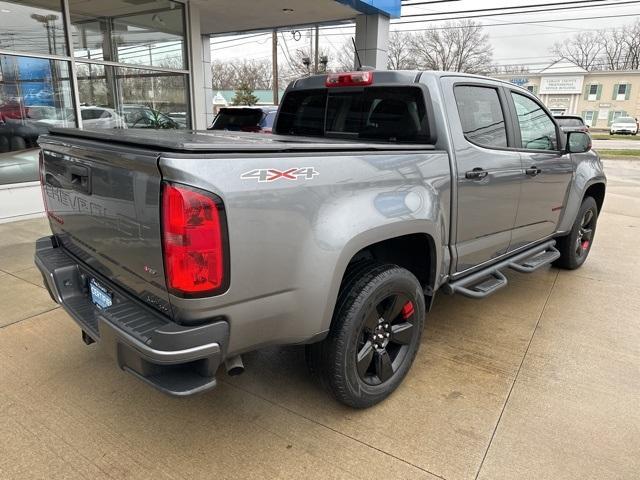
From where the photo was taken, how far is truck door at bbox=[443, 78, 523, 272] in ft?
10.6

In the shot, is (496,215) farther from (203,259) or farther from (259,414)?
(203,259)

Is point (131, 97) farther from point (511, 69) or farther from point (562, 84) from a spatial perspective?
point (511, 69)

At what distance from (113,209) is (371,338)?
151 cm

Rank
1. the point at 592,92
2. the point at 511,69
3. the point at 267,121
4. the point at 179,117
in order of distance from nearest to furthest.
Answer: the point at 267,121 → the point at 179,117 → the point at 592,92 → the point at 511,69

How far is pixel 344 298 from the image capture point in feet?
8.44

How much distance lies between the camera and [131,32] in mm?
9555

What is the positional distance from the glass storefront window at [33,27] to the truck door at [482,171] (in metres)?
7.06

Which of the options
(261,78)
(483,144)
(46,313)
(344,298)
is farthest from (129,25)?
(261,78)

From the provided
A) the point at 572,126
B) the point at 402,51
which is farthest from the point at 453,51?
the point at 572,126

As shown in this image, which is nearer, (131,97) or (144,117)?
(131,97)

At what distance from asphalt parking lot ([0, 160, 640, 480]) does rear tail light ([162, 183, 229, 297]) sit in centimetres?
99

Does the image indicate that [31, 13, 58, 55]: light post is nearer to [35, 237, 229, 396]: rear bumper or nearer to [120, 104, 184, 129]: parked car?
[120, 104, 184, 129]: parked car

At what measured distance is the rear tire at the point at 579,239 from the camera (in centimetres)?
511

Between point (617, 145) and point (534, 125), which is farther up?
point (534, 125)
